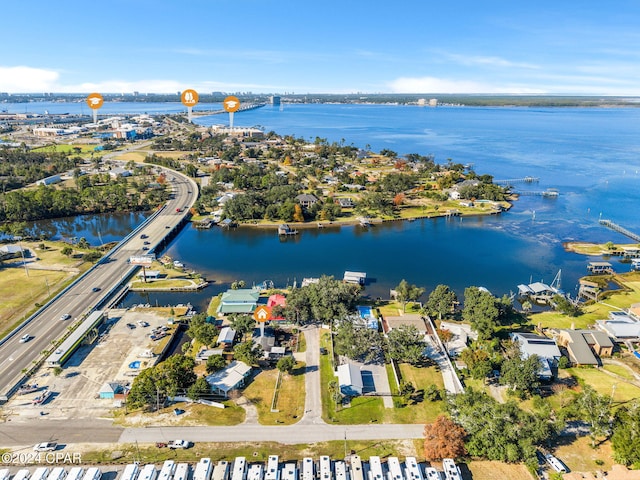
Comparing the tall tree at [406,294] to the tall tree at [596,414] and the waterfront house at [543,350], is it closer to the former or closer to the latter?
the waterfront house at [543,350]

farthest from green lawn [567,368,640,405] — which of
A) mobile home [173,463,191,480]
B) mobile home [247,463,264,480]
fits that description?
mobile home [173,463,191,480]

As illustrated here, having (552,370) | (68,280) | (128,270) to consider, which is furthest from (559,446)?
(68,280)

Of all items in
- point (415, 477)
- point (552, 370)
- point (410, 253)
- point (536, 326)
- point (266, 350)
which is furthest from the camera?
point (410, 253)

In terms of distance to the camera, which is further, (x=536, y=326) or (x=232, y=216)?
(x=232, y=216)

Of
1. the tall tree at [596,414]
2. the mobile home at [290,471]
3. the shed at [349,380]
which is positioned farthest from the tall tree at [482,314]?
the mobile home at [290,471]

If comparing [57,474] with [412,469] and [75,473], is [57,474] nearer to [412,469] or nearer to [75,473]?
[75,473]

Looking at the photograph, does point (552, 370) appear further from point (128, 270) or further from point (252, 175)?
point (252, 175)

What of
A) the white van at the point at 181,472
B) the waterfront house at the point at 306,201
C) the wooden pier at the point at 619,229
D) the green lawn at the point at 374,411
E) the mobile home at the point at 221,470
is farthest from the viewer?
the waterfront house at the point at 306,201

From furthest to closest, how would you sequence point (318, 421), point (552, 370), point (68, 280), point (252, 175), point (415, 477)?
1. point (252, 175)
2. point (68, 280)
3. point (552, 370)
4. point (318, 421)
5. point (415, 477)
